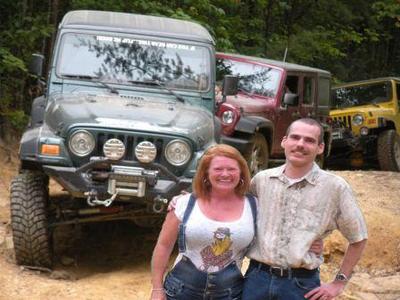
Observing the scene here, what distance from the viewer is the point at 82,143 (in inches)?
194

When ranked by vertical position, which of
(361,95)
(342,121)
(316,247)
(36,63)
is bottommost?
(342,121)

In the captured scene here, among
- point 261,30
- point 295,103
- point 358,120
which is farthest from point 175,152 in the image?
point 261,30

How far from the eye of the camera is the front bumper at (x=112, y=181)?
482cm

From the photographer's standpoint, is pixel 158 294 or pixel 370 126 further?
pixel 370 126

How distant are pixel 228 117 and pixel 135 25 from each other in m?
1.94

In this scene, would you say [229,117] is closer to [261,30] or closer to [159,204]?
[159,204]

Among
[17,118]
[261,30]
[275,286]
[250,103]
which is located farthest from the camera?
[261,30]

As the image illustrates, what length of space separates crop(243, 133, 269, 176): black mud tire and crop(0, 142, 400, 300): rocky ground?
1.26 metres

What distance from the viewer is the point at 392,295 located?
507 centimetres

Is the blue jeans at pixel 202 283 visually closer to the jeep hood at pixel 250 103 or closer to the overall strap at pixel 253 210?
the overall strap at pixel 253 210

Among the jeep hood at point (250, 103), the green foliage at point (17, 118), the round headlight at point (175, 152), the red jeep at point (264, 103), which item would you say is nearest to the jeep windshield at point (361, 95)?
the red jeep at point (264, 103)

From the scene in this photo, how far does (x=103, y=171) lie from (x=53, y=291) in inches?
36.9

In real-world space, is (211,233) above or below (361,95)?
below

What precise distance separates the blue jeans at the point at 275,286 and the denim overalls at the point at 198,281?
0.06 meters
